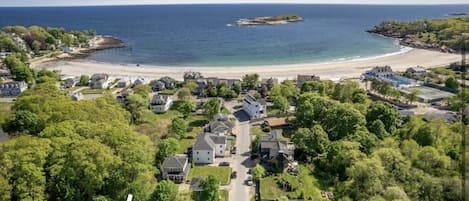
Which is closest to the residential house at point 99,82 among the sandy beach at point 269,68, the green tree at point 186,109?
the sandy beach at point 269,68

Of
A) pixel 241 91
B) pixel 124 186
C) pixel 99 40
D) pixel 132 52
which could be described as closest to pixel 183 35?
pixel 99 40

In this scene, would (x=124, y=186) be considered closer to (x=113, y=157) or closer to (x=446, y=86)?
(x=113, y=157)

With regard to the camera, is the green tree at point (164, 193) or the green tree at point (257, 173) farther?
the green tree at point (257, 173)

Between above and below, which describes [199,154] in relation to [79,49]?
below

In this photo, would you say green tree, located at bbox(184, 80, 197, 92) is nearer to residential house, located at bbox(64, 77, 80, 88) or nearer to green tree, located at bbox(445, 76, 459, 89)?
residential house, located at bbox(64, 77, 80, 88)

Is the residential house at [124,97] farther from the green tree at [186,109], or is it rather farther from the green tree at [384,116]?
the green tree at [384,116]

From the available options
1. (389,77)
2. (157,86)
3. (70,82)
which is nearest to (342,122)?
(389,77)
